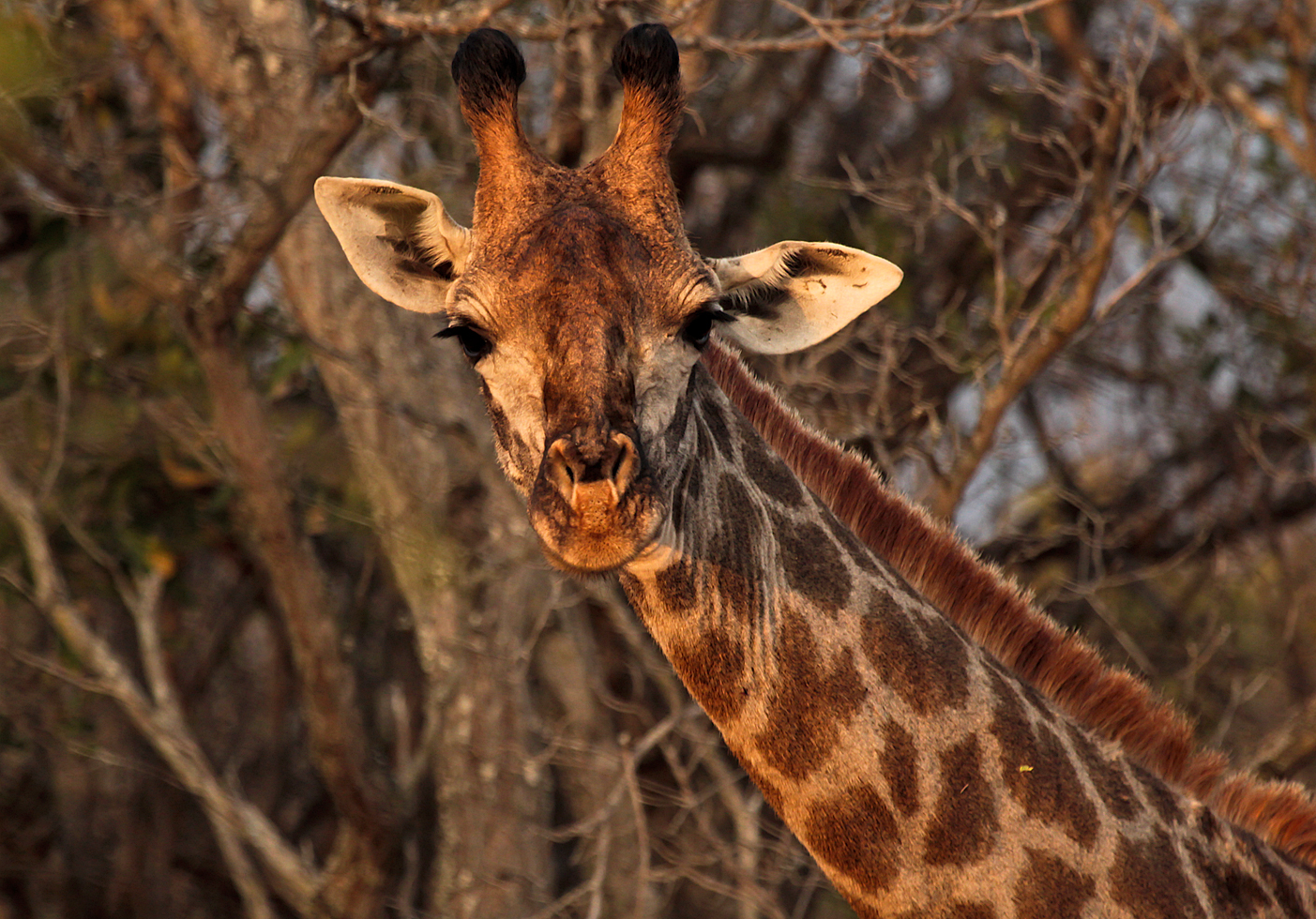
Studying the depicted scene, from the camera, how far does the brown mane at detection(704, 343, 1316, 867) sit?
3607 mm

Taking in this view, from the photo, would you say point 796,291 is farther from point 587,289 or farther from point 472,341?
point 472,341

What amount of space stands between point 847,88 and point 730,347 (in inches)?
243

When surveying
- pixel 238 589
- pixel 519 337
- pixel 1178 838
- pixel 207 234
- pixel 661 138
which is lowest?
pixel 238 589

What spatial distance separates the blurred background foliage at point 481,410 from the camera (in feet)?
18.2

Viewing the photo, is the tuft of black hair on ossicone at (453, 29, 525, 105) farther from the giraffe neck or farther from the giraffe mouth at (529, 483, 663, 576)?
the giraffe mouth at (529, 483, 663, 576)

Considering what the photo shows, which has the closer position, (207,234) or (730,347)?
(730,347)

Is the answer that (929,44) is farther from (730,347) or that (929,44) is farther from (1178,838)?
(1178,838)

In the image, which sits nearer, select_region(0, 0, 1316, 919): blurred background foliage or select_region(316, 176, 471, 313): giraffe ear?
select_region(316, 176, 471, 313): giraffe ear

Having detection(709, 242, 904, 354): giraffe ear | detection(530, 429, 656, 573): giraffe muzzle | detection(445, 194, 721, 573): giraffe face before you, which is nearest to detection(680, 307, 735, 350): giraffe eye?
detection(445, 194, 721, 573): giraffe face

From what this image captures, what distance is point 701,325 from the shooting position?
3301mm

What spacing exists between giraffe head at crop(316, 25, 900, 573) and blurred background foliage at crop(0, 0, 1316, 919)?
1101 millimetres

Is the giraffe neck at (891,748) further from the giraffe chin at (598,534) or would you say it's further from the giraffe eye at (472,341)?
the giraffe eye at (472,341)

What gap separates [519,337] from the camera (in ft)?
10.5

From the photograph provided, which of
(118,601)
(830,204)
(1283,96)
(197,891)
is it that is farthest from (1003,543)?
(197,891)
